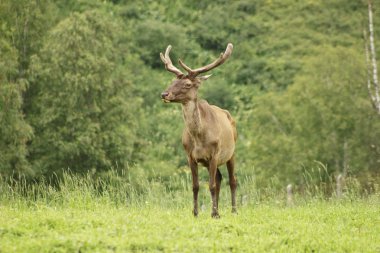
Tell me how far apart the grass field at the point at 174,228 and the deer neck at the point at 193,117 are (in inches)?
54.5

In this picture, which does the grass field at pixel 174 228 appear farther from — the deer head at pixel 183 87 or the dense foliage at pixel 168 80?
the dense foliage at pixel 168 80

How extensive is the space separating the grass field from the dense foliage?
351 inches

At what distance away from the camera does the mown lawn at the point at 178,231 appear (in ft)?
29.2

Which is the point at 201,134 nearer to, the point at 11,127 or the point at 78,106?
the point at 11,127

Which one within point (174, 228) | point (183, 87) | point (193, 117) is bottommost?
point (174, 228)

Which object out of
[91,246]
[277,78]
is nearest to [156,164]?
[277,78]

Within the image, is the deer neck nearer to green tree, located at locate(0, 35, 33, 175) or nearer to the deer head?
the deer head

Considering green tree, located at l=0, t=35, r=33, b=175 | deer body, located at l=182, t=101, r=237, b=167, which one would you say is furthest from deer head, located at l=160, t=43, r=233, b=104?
green tree, located at l=0, t=35, r=33, b=175

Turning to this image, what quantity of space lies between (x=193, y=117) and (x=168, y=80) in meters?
33.9

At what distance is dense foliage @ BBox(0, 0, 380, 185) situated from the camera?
30.9m

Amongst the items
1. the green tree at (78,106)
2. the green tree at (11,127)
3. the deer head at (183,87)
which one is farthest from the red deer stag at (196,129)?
the green tree at (78,106)

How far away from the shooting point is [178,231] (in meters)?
9.84

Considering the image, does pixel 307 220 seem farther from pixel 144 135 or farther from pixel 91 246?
pixel 144 135

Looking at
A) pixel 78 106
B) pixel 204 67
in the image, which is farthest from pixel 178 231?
pixel 78 106
